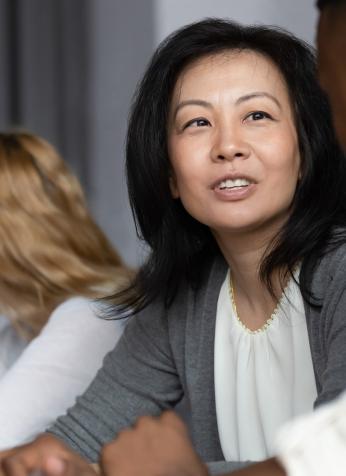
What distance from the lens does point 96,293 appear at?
2.35 meters

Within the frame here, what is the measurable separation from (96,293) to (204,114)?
2.42 feet

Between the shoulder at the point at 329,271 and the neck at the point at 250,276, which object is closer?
the shoulder at the point at 329,271

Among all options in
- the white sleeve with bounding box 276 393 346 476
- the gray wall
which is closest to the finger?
the white sleeve with bounding box 276 393 346 476

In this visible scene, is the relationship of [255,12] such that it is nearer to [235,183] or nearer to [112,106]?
[112,106]

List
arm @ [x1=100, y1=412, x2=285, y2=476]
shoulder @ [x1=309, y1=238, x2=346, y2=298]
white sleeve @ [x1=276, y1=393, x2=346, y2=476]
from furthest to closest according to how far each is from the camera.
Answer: shoulder @ [x1=309, y1=238, x2=346, y2=298] < arm @ [x1=100, y1=412, x2=285, y2=476] < white sleeve @ [x1=276, y1=393, x2=346, y2=476]

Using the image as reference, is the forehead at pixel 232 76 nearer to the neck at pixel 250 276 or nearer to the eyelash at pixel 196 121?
the eyelash at pixel 196 121

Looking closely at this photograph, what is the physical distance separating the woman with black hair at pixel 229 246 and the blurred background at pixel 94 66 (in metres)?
1.14

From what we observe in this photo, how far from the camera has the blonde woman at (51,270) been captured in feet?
7.13

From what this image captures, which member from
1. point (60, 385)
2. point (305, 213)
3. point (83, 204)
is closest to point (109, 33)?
point (83, 204)

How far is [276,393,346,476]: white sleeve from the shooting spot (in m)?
0.84

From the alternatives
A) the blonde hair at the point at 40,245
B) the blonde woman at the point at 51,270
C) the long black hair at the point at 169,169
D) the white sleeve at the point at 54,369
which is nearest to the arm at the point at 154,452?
the long black hair at the point at 169,169

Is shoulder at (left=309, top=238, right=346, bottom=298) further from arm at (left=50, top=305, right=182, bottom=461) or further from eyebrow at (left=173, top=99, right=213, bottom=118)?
arm at (left=50, top=305, right=182, bottom=461)

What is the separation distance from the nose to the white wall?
3.86 feet

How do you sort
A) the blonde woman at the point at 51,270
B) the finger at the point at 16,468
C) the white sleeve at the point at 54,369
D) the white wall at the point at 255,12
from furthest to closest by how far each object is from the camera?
1. the white wall at the point at 255,12
2. the blonde woman at the point at 51,270
3. the white sleeve at the point at 54,369
4. the finger at the point at 16,468
